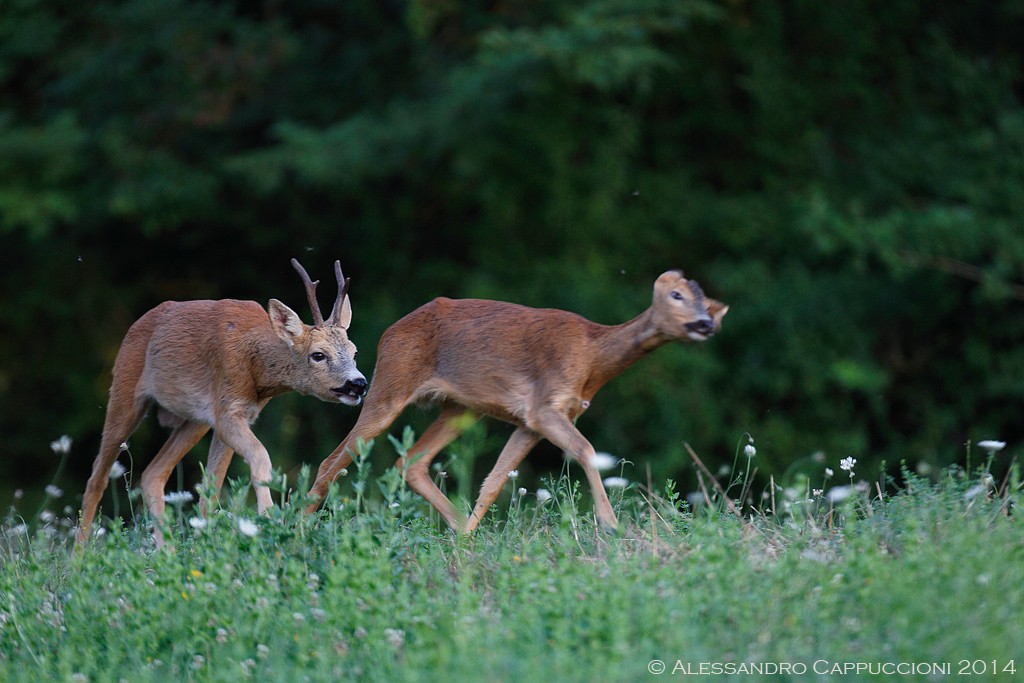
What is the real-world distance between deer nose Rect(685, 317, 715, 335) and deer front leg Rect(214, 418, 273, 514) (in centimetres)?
215

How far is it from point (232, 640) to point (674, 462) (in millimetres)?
8495

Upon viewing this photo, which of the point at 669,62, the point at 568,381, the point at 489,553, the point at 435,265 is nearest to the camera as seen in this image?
the point at 489,553

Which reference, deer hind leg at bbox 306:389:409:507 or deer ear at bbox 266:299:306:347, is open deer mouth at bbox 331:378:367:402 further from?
deer ear at bbox 266:299:306:347

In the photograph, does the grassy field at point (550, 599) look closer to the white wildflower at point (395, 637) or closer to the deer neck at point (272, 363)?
the white wildflower at point (395, 637)

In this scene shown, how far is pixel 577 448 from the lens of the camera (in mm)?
7164

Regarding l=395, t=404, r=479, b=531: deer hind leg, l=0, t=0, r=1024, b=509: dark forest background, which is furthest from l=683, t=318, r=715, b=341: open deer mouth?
l=0, t=0, r=1024, b=509: dark forest background

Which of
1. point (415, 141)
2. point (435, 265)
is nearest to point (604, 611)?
point (415, 141)

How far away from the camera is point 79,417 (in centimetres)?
1636

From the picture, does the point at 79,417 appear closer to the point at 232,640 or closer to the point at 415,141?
the point at 415,141

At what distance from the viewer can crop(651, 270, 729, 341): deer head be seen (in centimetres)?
711

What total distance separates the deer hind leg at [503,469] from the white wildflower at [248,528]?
1.59m

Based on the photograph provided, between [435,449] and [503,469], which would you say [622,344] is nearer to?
[503,469]

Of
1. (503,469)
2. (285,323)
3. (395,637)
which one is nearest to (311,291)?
(285,323)

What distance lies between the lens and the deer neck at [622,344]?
7.33 m
